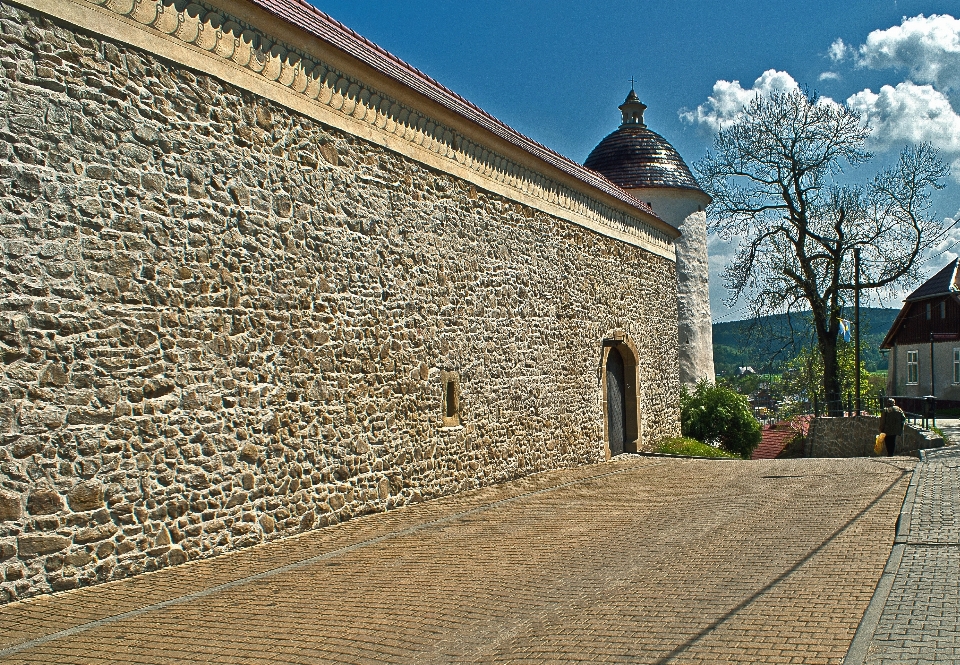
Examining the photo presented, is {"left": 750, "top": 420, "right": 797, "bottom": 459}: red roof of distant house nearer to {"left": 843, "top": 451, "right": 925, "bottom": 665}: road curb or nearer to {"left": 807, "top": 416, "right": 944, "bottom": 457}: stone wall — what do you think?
{"left": 807, "top": 416, "right": 944, "bottom": 457}: stone wall

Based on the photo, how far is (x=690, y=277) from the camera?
944 inches

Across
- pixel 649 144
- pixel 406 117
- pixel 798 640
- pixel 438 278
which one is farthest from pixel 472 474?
pixel 649 144

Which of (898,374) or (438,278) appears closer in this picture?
(438,278)

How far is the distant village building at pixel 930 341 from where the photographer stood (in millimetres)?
36188

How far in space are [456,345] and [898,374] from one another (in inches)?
1433

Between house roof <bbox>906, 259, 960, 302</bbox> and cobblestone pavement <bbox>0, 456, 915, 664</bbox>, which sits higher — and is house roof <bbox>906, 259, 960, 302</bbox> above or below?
above

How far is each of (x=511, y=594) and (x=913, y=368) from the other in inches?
1549

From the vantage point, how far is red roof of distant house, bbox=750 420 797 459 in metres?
26.5

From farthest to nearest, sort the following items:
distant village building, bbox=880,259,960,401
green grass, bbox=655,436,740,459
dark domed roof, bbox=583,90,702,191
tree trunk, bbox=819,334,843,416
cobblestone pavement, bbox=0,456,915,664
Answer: distant village building, bbox=880,259,960,401, tree trunk, bbox=819,334,843,416, dark domed roof, bbox=583,90,702,191, green grass, bbox=655,436,740,459, cobblestone pavement, bbox=0,456,915,664

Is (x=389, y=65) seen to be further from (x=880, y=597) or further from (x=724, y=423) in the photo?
(x=724, y=423)

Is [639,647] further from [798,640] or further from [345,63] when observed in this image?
[345,63]

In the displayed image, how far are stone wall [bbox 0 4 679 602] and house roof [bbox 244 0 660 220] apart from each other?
0.98m

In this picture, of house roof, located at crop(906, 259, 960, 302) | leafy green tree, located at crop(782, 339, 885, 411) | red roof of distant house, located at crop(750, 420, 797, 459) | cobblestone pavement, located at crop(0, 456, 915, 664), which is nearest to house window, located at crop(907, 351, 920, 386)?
leafy green tree, located at crop(782, 339, 885, 411)

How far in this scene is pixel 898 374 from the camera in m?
40.7
